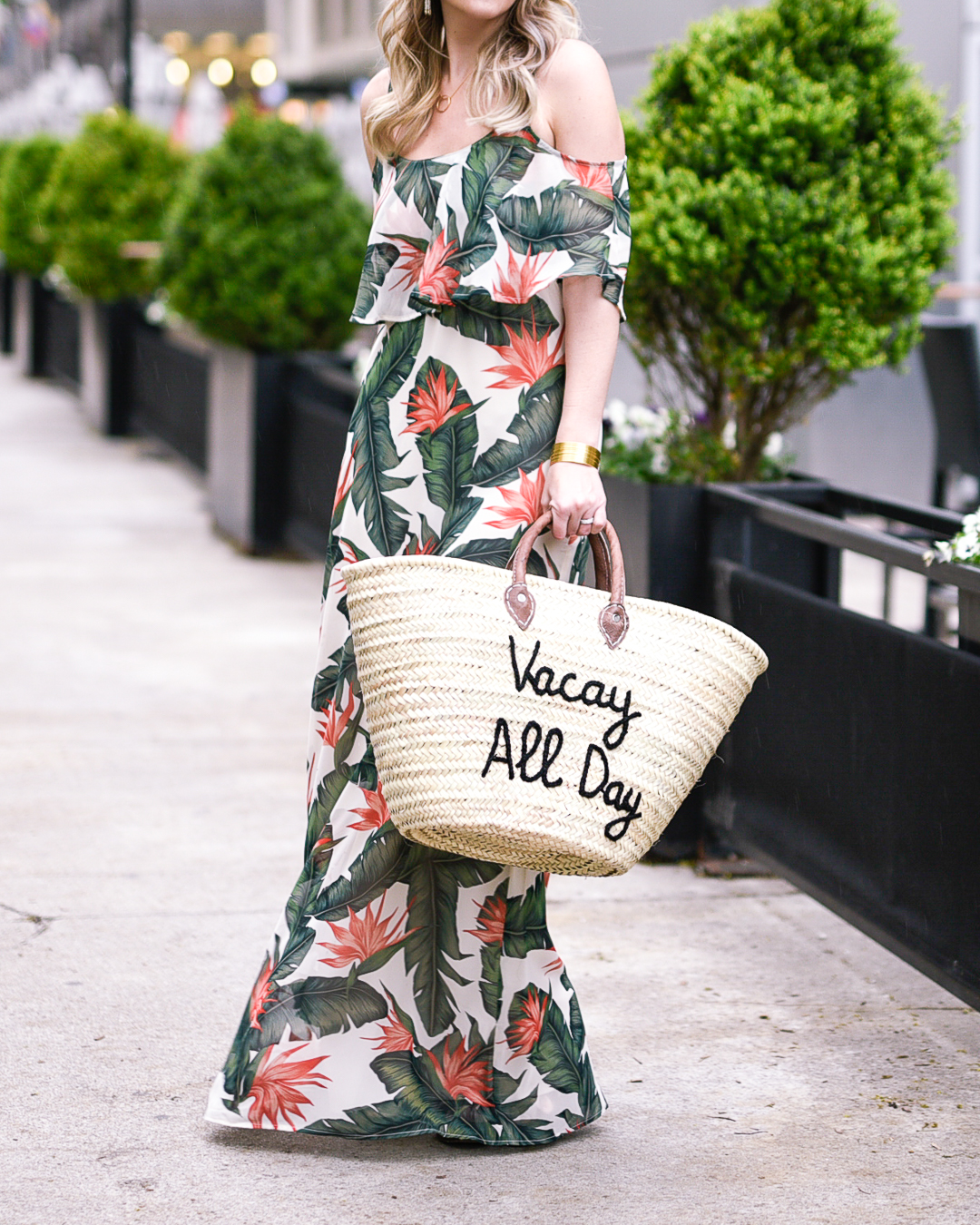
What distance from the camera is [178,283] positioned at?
9.03 m

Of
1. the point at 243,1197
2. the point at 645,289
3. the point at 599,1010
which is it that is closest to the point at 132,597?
the point at 645,289

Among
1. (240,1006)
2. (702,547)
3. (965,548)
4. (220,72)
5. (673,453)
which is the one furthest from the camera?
(220,72)

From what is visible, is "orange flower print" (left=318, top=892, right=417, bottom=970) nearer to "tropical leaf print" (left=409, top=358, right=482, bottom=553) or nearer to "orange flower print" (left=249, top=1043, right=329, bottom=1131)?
"orange flower print" (left=249, top=1043, right=329, bottom=1131)

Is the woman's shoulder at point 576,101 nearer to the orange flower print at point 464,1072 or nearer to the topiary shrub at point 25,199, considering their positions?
the orange flower print at point 464,1072

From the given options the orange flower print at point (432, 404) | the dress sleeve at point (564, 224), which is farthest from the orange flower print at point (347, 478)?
the dress sleeve at point (564, 224)

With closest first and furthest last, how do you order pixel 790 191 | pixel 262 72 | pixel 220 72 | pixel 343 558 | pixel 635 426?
1. pixel 343 558
2. pixel 790 191
3. pixel 635 426
4. pixel 262 72
5. pixel 220 72

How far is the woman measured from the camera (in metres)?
Result: 2.76

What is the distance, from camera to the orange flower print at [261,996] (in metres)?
2.89

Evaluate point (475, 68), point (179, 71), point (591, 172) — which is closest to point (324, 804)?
point (591, 172)

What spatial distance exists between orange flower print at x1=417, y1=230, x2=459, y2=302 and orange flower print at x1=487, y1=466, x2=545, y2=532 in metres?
0.31

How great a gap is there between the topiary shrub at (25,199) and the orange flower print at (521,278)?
15829mm

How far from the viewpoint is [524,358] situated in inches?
111

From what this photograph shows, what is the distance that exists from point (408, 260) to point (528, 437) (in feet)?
1.20

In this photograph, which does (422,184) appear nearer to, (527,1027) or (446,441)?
(446,441)
